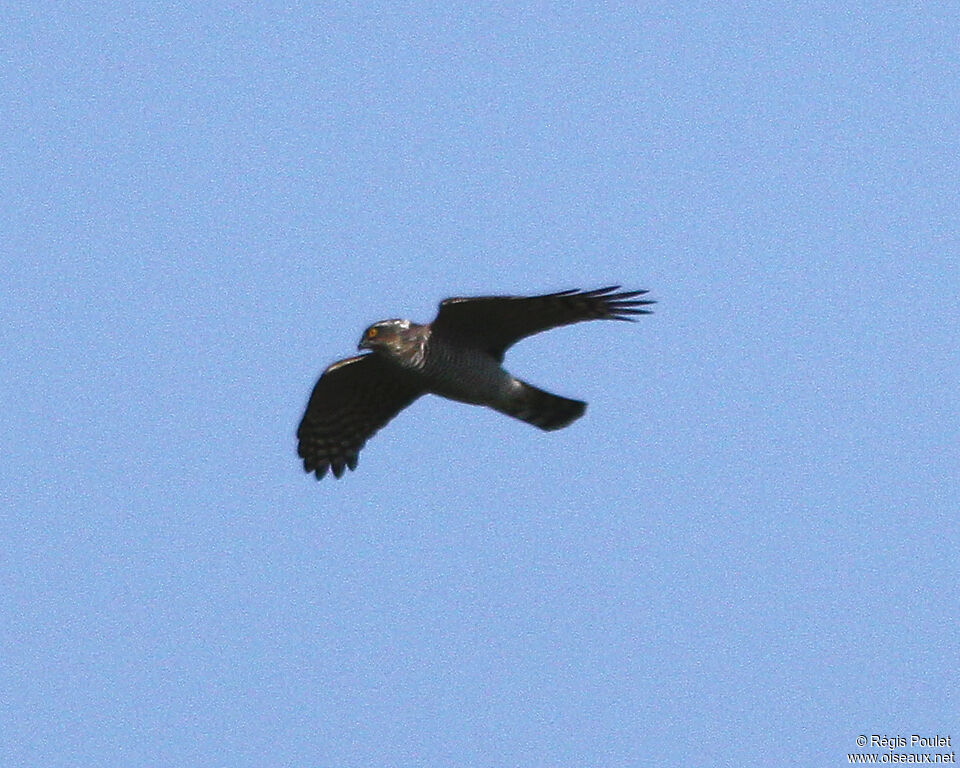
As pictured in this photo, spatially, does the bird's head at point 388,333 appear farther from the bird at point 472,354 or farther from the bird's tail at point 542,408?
the bird's tail at point 542,408

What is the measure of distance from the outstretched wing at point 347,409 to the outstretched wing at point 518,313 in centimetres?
137

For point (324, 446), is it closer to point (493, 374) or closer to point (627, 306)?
point (493, 374)

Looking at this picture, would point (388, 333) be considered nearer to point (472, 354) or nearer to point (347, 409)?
point (472, 354)

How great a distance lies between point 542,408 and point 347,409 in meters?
2.38

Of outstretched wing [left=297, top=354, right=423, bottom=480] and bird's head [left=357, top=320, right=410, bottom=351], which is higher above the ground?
outstretched wing [left=297, top=354, right=423, bottom=480]

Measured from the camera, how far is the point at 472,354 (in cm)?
1808

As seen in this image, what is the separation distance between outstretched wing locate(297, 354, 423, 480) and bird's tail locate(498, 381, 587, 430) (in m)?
1.20

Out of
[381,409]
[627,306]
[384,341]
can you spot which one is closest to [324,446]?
[381,409]

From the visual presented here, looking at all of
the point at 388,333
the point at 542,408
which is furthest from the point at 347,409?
the point at 542,408

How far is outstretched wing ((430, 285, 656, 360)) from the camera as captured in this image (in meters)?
17.2

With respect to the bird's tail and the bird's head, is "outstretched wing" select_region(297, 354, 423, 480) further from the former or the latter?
the bird's tail

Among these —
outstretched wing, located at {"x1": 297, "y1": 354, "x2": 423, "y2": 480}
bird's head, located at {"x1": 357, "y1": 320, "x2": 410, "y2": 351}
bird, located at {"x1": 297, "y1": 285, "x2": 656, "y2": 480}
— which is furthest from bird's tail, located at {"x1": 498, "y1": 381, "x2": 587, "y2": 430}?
bird's head, located at {"x1": 357, "y1": 320, "x2": 410, "y2": 351}

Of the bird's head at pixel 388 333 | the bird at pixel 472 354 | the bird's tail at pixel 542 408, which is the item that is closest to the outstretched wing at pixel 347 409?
the bird at pixel 472 354

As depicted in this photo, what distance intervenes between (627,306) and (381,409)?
3.62 meters
